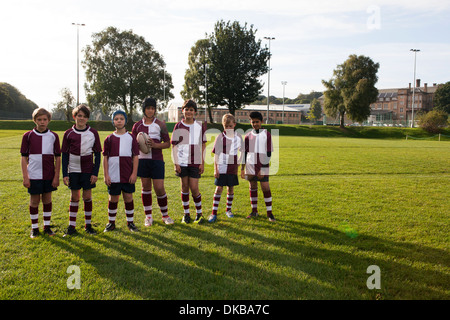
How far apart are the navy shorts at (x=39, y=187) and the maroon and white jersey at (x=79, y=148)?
392 mm

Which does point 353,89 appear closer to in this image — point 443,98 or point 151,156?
point 443,98

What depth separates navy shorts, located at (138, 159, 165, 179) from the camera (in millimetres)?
5551

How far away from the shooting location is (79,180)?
16.9 feet

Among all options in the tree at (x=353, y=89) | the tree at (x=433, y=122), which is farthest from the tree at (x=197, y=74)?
the tree at (x=433, y=122)

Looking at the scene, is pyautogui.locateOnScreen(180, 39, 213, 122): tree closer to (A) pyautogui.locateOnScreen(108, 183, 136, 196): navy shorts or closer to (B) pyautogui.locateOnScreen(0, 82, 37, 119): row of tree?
(B) pyautogui.locateOnScreen(0, 82, 37, 119): row of tree

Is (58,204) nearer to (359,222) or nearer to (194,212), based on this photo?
(194,212)

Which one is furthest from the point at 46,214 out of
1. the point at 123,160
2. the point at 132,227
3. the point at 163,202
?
the point at 163,202

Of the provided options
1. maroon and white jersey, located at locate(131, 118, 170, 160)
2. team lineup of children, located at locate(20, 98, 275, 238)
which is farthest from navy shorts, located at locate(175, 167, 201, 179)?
maroon and white jersey, located at locate(131, 118, 170, 160)

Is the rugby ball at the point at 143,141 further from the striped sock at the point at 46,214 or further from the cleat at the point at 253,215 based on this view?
the cleat at the point at 253,215

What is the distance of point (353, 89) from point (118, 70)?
4163 cm

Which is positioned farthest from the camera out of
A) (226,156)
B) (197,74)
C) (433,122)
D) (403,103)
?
(403,103)

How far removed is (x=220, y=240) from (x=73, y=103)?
195ft

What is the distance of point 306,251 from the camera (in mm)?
4441
